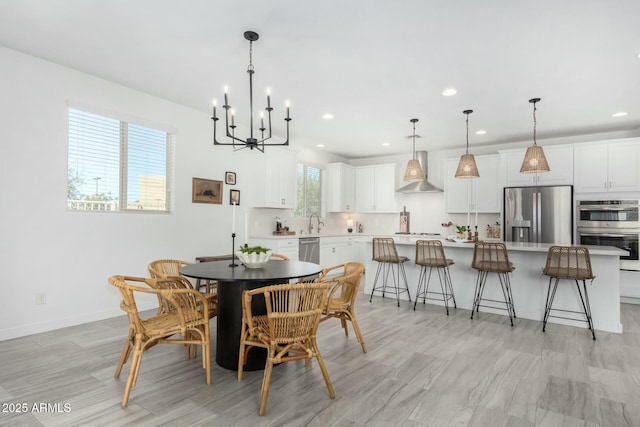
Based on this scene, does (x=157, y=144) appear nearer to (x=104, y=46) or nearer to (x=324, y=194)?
(x=104, y=46)

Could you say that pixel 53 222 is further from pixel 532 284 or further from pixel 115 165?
pixel 532 284

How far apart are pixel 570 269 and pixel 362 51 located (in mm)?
3129

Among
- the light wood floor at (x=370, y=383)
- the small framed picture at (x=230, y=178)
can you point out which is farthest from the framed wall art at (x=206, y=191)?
the light wood floor at (x=370, y=383)

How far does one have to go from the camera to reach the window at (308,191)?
7473mm

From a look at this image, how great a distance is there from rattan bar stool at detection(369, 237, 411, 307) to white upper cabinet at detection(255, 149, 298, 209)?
197 centimetres

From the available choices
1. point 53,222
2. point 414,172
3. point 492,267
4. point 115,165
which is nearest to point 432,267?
point 492,267

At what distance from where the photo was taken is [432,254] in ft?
15.7

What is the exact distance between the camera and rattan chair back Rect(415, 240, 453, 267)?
181 inches

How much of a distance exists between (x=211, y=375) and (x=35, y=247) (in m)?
2.39

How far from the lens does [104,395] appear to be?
7.69 feet

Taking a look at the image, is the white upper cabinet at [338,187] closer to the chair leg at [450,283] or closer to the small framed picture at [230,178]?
the small framed picture at [230,178]

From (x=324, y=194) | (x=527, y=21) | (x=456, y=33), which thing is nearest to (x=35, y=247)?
(x=456, y=33)

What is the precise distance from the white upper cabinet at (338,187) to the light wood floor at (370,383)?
4.45 m

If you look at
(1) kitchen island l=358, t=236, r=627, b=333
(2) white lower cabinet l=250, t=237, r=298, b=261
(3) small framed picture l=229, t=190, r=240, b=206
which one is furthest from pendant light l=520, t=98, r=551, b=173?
(3) small framed picture l=229, t=190, r=240, b=206
